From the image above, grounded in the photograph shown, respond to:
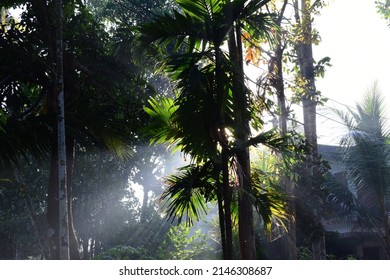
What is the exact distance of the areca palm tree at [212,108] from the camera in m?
5.97

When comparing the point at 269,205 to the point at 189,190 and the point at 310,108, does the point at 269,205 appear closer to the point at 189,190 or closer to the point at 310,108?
the point at 189,190

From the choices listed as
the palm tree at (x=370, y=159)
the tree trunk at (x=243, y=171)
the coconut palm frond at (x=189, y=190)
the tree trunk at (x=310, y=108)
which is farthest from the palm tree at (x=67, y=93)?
the palm tree at (x=370, y=159)

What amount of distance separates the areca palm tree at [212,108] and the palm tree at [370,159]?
27.0 feet

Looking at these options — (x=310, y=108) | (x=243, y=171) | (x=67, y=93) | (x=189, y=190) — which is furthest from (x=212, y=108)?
(x=310, y=108)

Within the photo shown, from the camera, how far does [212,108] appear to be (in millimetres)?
6016

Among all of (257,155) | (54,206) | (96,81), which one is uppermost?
(96,81)

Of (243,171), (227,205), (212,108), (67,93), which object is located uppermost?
(67,93)

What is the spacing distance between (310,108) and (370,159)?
3.13 m

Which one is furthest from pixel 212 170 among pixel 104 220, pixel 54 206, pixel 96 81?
pixel 104 220

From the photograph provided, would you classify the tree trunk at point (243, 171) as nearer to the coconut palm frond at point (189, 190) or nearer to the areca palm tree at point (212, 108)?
the areca palm tree at point (212, 108)

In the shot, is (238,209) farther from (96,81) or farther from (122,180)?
(122,180)

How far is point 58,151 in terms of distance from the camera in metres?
7.63

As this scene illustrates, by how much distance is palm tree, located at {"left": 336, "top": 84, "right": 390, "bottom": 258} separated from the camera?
13867mm
